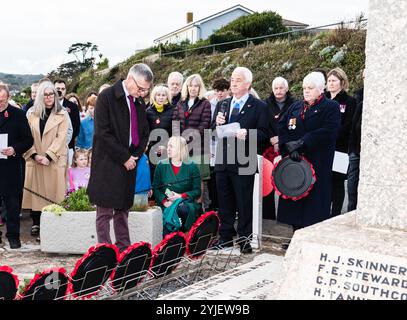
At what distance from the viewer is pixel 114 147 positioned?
200 inches

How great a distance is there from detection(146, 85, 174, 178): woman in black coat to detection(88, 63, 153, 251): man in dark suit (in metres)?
2.03

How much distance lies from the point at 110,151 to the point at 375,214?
8.56 ft

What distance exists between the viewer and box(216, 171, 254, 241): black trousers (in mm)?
6086

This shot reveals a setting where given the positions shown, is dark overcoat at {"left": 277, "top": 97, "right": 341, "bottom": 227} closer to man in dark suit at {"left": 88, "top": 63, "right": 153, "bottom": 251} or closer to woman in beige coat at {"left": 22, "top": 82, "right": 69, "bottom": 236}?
man in dark suit at {"left": 88, "top": 63, "right": 153, "bottom": 251}

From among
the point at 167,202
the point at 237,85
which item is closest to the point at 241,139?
the point at 237,85

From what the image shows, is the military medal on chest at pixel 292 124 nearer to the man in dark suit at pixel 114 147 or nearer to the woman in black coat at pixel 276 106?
the woman in black coat at pixel 276 106

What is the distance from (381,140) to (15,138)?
173 inches

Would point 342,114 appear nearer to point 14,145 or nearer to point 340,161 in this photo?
point 340,161

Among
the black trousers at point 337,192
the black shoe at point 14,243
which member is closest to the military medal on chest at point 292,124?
the black trousers at point 337,192

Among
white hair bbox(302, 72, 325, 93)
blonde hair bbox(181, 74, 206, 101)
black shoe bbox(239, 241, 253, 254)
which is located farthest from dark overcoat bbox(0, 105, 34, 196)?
white hair bbox(302, 72, 325, 93)

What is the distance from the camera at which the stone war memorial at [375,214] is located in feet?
9.75

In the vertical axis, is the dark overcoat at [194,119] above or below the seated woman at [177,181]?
above

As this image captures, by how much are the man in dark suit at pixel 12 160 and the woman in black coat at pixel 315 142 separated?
2904mm

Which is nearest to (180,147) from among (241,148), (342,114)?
(241,148)
